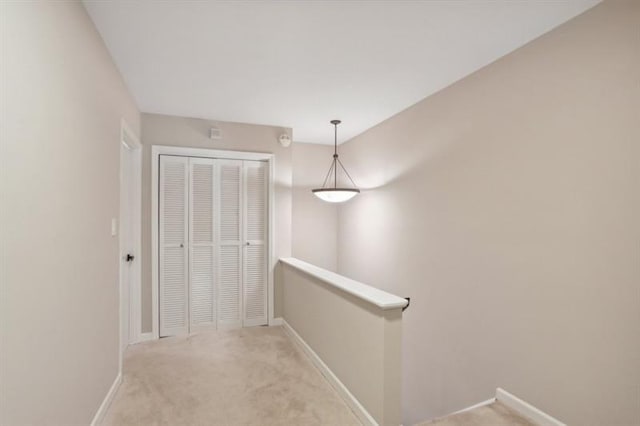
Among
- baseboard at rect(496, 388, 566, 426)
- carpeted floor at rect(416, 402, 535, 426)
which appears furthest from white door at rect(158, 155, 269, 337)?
baseboard at rect(496, 388, 566, 426)

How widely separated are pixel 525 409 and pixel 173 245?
11.3 feet

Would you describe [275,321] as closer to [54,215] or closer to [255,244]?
[255,244]

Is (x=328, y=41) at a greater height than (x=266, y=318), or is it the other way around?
(x=328, y=41)

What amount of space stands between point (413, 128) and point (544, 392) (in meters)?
2.33

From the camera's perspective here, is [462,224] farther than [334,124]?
No

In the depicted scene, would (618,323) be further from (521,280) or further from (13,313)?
(13,313)

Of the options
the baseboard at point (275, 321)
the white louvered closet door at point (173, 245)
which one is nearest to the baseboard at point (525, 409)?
the baseboard at point (275, 321)

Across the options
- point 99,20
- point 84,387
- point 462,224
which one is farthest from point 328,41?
point 84,387

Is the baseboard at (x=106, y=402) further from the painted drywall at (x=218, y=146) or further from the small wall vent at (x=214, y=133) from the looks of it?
the small wall vent at (x=214, y=133)

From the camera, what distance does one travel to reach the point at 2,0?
1.04 m

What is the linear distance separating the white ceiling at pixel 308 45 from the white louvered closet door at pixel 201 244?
827mm

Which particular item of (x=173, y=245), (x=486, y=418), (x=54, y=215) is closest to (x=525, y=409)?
(x=486, y=418)

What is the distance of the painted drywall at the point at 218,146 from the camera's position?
11.4ft

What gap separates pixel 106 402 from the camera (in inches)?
85.9
